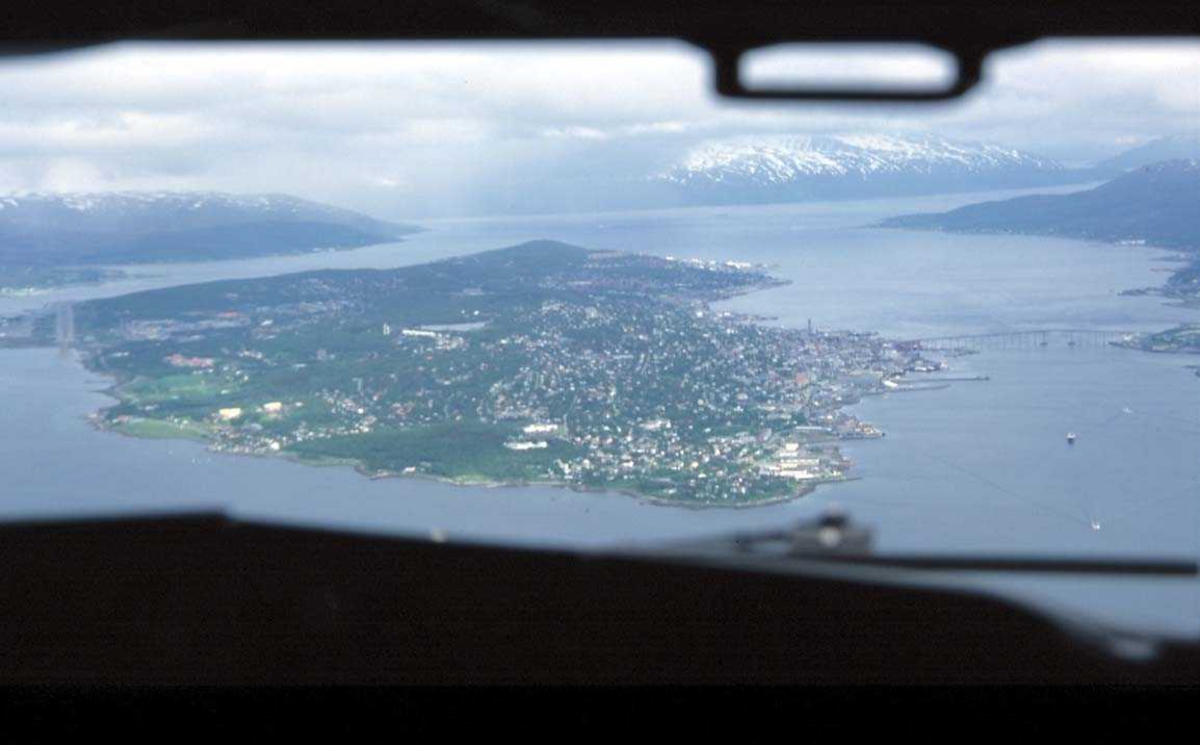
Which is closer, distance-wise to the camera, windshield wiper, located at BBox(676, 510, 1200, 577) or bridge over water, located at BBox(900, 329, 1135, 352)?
windshield wiper, located at BBox(676, 510, 1200, 577)

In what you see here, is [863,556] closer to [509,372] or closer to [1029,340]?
[1029,340]

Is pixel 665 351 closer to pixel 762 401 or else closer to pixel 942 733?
pixel 762 401

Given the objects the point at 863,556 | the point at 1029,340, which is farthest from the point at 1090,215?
the point at 863,556

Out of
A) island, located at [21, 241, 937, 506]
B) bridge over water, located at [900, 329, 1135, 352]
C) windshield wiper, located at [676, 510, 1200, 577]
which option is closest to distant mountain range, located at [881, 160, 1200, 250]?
bridge over water, located at [900, 329, 1135, 352]

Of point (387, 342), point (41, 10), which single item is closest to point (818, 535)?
point (387, 342)

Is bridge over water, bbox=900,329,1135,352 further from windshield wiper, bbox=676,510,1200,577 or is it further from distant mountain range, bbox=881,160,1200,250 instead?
windshield wiper, bbox=676,510,1200,577

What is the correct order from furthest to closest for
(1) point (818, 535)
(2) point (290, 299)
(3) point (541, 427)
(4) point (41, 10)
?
(2) point (290, 299) < (3) point (541, 427) < (4) point (41, 10) < (1) point (818, 535)
